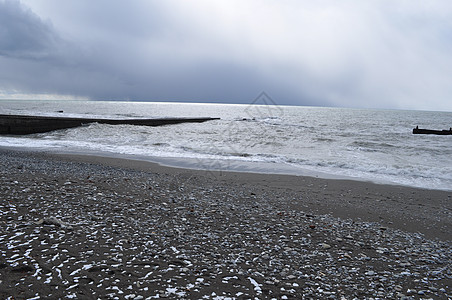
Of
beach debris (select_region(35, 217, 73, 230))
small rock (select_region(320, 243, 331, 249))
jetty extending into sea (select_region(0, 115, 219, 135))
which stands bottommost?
small rock (select_region(320, 243, 331, 249))

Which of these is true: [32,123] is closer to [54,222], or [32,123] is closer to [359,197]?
[54,222]

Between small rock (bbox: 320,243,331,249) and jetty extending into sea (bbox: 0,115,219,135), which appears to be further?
jetty extending into sea (bbox: 0,115,219,135)

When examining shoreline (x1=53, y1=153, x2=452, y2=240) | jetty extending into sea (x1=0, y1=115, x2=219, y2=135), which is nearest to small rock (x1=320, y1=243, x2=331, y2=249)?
shoreline (x1=53, y1=153, x2=452, y2=240)

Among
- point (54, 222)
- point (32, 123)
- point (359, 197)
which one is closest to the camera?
point (54, 222)

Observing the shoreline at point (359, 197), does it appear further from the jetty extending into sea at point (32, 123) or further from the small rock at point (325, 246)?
the jetty extending into sea at point (32, 123)

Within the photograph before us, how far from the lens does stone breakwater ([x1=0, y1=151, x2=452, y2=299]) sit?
3.51m

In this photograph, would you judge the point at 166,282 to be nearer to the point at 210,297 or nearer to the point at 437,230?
the point at 210,297

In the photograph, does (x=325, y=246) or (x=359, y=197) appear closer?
(x=325, y=246)

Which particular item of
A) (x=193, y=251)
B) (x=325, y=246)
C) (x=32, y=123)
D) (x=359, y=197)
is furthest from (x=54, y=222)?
(x=32, y=123)

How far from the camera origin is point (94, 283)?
341 cm

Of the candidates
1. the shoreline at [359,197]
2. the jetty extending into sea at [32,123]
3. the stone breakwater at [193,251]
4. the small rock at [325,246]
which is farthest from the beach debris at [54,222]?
the jetty extending into sea at [32,123]

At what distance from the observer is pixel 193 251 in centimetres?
444

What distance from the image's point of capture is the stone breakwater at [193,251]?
3.51 meters

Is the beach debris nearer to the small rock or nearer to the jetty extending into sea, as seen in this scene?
the small rock
